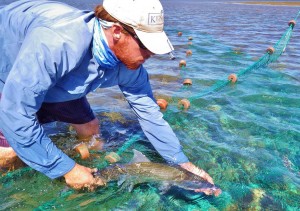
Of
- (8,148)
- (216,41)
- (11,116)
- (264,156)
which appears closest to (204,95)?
(264,156)

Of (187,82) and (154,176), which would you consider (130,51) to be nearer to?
(154,176)

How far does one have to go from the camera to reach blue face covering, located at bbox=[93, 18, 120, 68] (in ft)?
9.31

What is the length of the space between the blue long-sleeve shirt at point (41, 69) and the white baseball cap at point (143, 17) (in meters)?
0.31

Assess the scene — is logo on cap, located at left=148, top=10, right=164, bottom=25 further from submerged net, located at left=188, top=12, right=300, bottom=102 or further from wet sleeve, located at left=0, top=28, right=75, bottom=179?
submerged net, located at left=188, top=12, right=300, bottom=102

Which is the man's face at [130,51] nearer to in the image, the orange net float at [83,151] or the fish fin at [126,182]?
the fish fin at [126,182]

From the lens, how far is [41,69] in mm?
2564

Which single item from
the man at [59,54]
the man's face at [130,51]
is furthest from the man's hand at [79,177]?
the man's face at [130,51]

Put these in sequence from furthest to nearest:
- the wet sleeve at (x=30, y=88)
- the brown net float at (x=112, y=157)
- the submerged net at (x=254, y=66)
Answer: the submerged net at (x=254, y=66) → the brown net float at (x=112, y=157) → the wet sleeve at (x=30, y=88)

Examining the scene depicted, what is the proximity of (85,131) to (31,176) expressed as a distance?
99 cm

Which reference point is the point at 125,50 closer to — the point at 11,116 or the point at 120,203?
the point at 11,116

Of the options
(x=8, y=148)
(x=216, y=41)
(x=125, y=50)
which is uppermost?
(x=125, y=50)

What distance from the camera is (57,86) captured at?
312 cm

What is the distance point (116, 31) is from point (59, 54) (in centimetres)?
50

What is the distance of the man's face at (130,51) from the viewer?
9.06 ft
